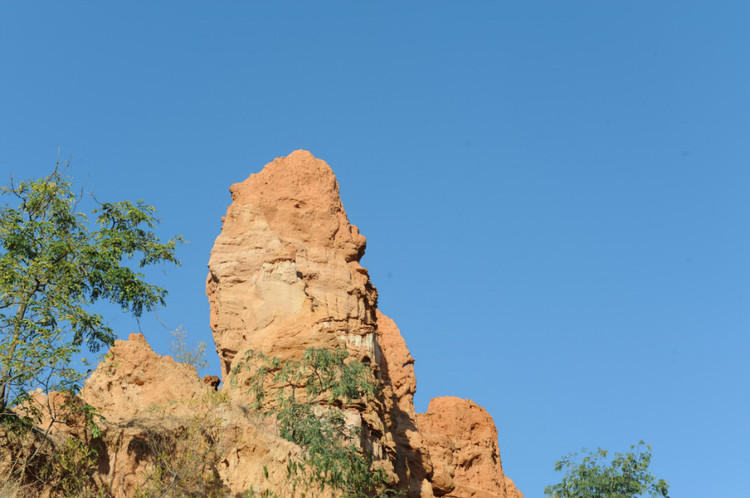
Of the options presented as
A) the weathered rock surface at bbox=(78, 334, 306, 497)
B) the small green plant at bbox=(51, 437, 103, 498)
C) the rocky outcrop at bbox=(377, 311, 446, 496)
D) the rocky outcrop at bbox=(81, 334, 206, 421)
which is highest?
the rocky outcrop at bbox=(377, 311, 446, 496)

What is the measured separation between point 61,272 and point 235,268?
13506 mm

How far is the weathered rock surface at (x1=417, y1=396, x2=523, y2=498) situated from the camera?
1950 inches

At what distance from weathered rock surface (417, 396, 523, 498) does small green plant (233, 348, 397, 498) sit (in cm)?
1394

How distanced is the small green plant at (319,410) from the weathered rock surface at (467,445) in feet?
45.7

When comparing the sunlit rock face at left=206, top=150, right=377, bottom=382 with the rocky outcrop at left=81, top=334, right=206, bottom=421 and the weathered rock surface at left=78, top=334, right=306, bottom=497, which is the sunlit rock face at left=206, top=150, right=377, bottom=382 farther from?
the weathered rock surface at left=78, top=334, right=306, bottom=497

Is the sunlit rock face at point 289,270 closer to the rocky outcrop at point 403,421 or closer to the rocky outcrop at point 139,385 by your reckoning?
the rocky outcrop at point 139,385

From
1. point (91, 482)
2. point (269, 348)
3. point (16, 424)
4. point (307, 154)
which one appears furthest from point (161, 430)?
point (307, 154)

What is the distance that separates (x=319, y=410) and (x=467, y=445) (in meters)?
20.0

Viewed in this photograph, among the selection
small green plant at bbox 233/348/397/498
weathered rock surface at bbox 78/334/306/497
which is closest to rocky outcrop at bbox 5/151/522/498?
weathered rock surface at bbox 78/334/306/497

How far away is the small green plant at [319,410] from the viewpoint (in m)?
29.2

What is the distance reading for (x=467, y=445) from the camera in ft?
171

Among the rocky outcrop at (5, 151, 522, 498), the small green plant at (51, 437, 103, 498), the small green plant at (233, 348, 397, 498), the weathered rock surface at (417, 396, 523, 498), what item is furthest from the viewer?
the weathered rock surface at (417, 396, 523, 498)

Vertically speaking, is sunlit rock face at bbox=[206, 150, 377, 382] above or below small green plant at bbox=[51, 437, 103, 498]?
above

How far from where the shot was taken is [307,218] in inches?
1727
